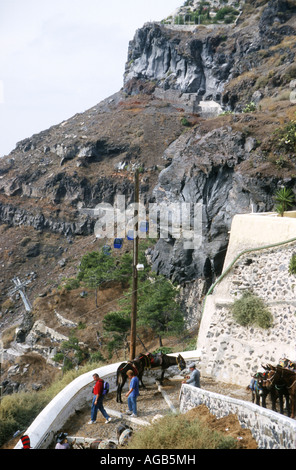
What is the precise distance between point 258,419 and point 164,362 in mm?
4731

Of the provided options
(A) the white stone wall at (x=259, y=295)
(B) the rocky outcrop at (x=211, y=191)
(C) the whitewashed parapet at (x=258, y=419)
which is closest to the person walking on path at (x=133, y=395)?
(C) the whitewashed parapet at (x=258, y=419)

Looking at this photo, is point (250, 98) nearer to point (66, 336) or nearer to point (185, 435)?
point (66, 336)

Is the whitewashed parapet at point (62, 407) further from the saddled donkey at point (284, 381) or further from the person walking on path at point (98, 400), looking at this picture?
the saddled donkey at point (284, 381)

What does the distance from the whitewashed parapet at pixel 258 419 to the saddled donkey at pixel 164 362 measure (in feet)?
8.41

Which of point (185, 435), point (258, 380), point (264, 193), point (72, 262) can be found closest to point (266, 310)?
point (258, 380)

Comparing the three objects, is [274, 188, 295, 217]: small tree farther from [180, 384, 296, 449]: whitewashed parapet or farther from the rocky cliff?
[180, 384, 296, 449]: whitewashed parapet

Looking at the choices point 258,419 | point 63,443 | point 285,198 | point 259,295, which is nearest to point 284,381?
point 258,419

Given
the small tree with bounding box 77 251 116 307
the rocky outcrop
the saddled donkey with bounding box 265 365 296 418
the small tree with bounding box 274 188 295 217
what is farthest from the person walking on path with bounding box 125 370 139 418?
A: the small tree with bounding box 77 251 116 307

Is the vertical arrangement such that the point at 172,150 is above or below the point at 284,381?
above

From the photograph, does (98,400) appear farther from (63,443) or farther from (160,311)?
(160,311)

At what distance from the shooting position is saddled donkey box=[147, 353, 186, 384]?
1048 centimetres

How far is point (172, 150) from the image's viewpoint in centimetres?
5538

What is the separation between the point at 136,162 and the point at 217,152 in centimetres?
3208

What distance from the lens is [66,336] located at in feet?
107
